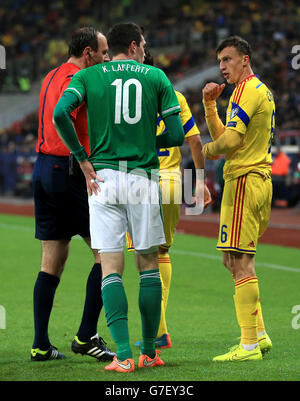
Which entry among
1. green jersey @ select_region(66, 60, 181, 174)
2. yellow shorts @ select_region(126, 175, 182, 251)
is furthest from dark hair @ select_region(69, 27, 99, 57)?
yellow shorts @ select_region(126, 175, 182, 251)

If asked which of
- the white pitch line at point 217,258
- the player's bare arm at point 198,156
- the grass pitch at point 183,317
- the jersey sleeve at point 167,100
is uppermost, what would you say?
the jersey sleeve at point 167,100

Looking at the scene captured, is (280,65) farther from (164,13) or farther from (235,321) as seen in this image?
(235,321)

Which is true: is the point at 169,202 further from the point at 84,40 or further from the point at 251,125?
the point at 84,40

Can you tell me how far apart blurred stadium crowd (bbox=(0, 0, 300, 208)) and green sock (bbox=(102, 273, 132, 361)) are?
575 inches

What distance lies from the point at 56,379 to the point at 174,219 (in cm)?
199

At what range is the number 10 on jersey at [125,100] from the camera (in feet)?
15.4

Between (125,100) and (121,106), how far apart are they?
4cm

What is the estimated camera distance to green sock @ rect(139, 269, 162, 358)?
475 cm

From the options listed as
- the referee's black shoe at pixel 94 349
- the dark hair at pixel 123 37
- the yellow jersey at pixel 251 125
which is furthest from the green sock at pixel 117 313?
the dark hair at pixel 123 37

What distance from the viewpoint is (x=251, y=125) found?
5.36 meters

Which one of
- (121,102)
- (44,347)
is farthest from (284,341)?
(121,102)

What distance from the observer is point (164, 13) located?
37344 millimetres

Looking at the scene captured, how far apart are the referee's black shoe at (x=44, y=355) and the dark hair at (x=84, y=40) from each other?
6.90ft

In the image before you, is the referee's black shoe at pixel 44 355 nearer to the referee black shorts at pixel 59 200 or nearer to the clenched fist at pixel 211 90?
the referee black shorts at pixel 59 200
